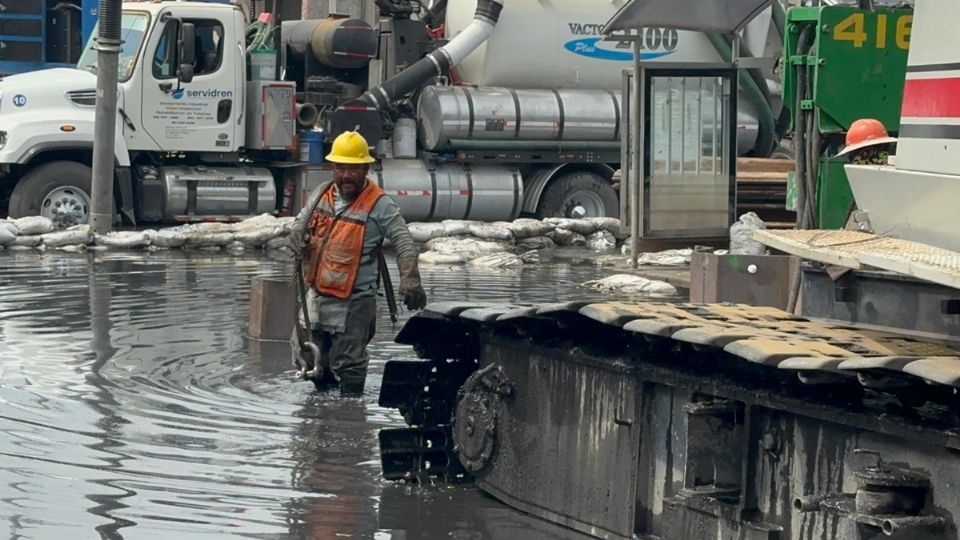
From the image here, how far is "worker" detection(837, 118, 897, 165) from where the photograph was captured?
880cm

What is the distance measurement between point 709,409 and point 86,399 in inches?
196

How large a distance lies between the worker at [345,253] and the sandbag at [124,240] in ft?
31.7

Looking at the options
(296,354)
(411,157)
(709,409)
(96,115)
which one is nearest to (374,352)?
(296,354)

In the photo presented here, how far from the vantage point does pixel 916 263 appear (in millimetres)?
5223

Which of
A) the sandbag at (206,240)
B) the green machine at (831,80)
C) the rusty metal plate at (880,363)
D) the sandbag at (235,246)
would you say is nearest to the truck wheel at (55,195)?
the sandbag at (206,240)

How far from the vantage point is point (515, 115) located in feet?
74.6

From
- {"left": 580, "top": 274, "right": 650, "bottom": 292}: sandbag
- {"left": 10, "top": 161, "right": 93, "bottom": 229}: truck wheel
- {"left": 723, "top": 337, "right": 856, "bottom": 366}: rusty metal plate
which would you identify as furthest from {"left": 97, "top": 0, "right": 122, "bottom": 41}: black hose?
{"left": 723, "top": 337, "right": 856, "bottom": 366}: rusty metal plate

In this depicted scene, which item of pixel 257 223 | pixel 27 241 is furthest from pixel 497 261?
pixel 27 241

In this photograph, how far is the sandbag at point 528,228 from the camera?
2188cm

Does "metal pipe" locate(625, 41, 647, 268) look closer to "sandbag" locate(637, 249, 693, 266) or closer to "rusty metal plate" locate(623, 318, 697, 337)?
"sandbag" locate(637, 249, 693, 266)

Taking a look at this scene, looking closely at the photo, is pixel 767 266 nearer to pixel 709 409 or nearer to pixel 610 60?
pixel 709 409

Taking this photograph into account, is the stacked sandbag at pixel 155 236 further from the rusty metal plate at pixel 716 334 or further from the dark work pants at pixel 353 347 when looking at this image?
the rusty metal plate at pixel 716 334

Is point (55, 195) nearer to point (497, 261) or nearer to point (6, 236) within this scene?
point (6, 236)

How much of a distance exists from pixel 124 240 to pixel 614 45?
746cm
